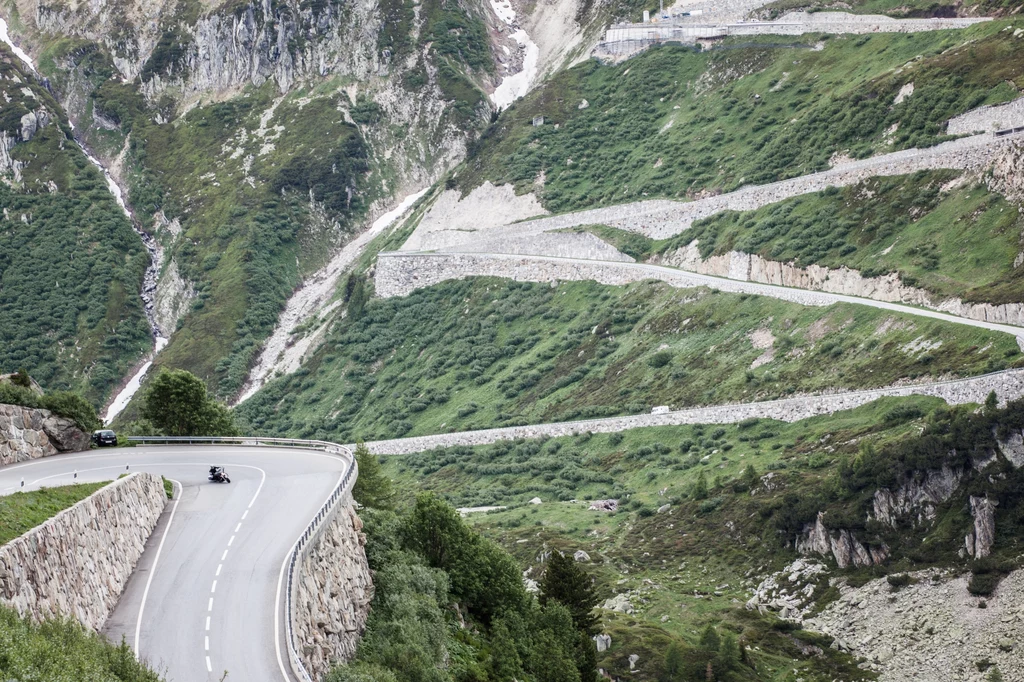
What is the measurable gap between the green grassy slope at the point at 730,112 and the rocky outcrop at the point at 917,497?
164ft

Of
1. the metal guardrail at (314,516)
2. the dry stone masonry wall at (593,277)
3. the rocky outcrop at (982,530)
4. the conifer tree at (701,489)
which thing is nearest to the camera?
the metal guardrail at (314,516)

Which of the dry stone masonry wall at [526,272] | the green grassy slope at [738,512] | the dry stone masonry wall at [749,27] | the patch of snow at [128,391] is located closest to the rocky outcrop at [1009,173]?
the dry stone masonry wall at [526,272]

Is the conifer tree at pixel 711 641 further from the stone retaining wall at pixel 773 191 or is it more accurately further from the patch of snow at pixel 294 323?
the patch of snow at pixel 294 323

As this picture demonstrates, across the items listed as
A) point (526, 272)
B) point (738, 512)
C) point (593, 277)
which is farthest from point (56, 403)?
point (526, 272)

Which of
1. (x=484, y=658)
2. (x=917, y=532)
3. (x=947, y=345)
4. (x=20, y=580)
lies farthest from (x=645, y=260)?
(x=20, y=580)

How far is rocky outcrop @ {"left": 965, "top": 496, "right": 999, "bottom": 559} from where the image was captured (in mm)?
64694

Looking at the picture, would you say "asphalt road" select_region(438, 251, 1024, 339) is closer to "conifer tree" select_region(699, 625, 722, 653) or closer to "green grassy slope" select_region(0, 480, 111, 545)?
"conifer tree" select_region(699, 625, 722, 653)

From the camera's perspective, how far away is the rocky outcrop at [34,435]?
171ft

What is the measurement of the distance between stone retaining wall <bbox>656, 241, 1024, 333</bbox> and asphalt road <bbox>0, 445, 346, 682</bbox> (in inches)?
1982

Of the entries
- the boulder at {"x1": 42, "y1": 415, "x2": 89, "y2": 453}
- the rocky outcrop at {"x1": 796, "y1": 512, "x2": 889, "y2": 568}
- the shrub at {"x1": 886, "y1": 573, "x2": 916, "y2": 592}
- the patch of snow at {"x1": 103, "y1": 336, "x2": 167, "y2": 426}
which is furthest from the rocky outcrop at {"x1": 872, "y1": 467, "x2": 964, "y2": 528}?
the patch of snow at {"x1": 103, "y1": 336, "x2": 167, "y2": 426}

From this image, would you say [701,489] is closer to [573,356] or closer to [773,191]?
[573,356]

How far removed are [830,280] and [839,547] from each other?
129ft

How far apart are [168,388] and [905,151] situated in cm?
7172

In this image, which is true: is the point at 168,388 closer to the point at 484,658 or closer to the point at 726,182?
the point at 484,658
